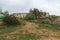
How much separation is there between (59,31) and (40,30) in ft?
10.6

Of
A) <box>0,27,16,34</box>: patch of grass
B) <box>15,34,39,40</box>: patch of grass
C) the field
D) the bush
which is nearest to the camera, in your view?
<box>15,34,39,40</box>: patch of grass

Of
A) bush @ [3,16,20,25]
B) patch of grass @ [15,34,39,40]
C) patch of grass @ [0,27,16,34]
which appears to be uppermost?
bush @ [3,16,20,25]

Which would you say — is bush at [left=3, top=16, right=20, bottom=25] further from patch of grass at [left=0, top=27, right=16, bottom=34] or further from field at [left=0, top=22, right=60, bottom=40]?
patch of grass at [left=0, top=27, right=16, bottom=34]

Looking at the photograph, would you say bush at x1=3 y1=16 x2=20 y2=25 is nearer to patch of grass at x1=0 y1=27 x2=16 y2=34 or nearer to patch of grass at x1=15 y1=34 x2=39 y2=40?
patch of grass at x1=0 y1=27 x2=16 y2=34

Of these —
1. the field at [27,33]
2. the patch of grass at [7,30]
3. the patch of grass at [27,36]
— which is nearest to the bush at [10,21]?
the field at [27,33]

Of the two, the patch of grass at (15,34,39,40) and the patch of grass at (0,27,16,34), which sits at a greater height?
the patch of grass at (0,27,16,34)

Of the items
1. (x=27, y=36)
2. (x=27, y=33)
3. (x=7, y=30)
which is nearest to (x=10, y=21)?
(x=7, y=30)

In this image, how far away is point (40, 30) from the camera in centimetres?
2464

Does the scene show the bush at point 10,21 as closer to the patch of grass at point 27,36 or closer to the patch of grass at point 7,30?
the patch of grass at point 7,30

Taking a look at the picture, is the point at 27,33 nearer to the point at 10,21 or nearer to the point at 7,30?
the point at 7,30

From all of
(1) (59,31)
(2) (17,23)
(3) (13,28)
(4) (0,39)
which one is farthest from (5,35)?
(1) (59,31)

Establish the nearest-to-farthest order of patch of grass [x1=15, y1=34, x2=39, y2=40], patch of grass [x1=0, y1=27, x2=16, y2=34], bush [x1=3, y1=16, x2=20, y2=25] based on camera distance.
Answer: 1. patch of grass [x1=15, y1=34, x2=39, y2=40]
2. patch of grass [x1=0, y1=27, x2=16, y2=34]
3. bush [x1=3, y1=16, x2=20, y2=25]

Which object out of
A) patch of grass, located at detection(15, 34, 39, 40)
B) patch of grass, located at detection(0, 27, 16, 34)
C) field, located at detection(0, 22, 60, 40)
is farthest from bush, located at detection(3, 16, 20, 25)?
patch of grass, located at detection(15, 34, 39, 40)

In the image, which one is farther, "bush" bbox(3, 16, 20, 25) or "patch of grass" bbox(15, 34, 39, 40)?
"bush" bbox(3, 16, 20, 25)
